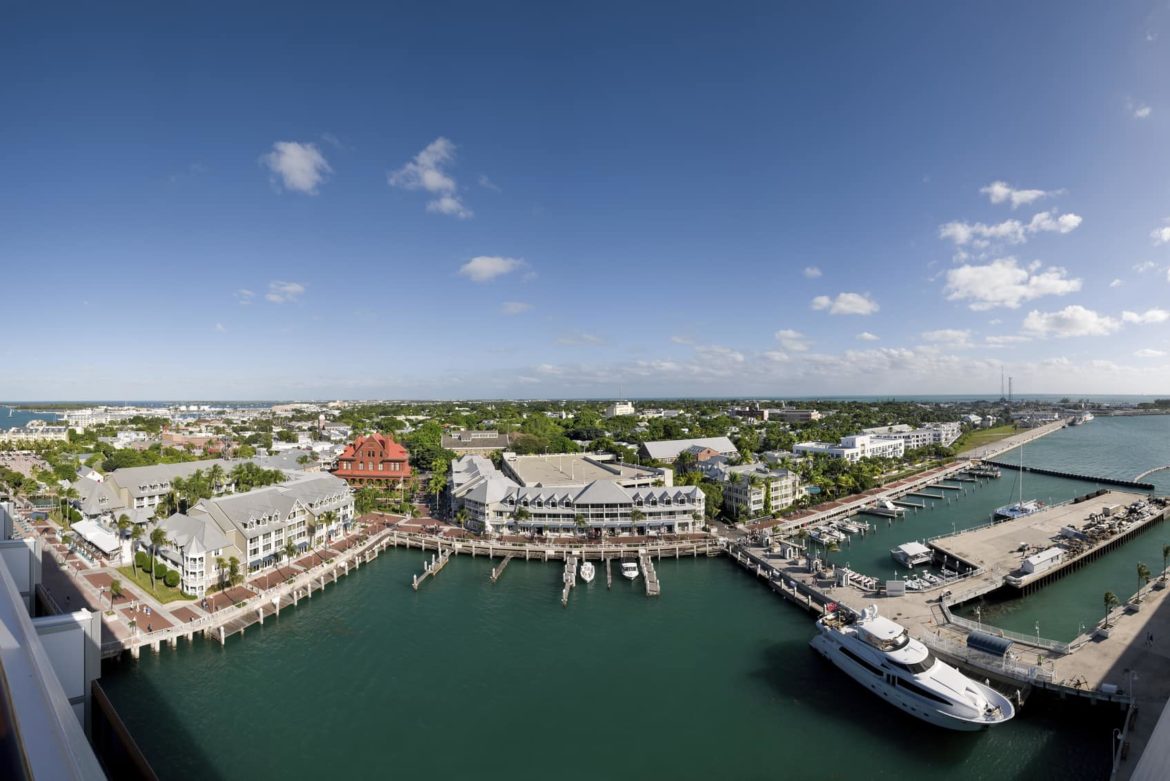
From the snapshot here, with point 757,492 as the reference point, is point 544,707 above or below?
below

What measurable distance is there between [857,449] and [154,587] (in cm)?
8474

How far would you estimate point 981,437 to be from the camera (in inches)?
4717

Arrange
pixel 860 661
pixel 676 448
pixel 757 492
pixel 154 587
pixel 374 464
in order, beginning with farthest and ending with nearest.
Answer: pixel 676 448 → pixel 374 464 → pixel 757 492 → pixel 154 587 → pixel 860 661

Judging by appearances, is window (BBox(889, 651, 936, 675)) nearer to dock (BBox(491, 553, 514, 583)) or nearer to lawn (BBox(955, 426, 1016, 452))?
dock (BBox(491, 553, 514, 583))

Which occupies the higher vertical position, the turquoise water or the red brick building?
the red brick building

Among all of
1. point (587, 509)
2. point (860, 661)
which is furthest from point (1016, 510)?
point (587, 509)

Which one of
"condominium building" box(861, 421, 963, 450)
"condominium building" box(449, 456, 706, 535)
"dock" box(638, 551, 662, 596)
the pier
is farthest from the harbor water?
"condominium building" box(861, 421, 963, 450)

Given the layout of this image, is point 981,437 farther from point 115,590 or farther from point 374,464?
point 115,590

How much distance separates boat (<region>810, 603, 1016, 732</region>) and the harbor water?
0.76 m

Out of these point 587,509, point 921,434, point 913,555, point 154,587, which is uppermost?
point 921,434

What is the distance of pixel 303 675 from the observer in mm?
26156

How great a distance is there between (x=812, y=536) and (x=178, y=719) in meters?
43.4

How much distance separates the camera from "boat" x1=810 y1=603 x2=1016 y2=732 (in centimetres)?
2136

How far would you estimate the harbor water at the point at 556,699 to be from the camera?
2042 centimetres
